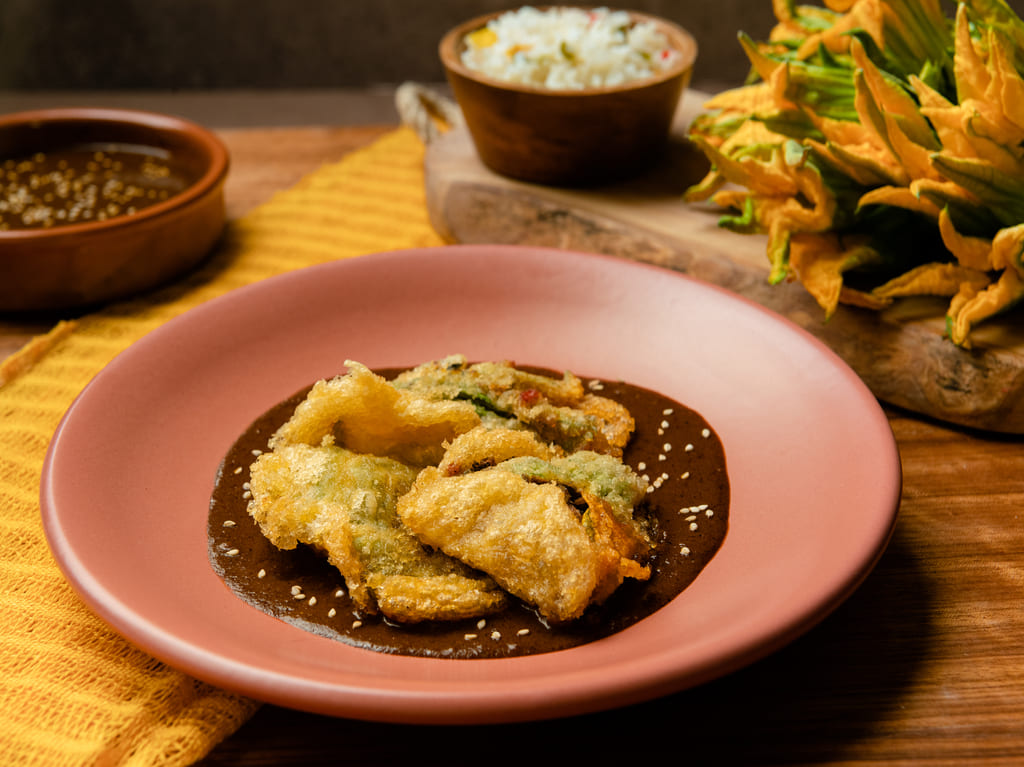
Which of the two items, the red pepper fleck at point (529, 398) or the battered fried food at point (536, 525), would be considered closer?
the battered fried food at point (536, 525)

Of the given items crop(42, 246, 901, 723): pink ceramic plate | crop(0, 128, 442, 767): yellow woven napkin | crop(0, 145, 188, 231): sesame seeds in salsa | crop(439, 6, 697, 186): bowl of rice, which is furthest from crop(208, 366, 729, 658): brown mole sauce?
crop(0, 145, 188, 231): sesame seeds in salsa

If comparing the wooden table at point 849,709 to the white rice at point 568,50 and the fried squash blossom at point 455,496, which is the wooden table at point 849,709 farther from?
the white rice at point 568,50

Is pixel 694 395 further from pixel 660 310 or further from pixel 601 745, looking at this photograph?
pixel 601 745

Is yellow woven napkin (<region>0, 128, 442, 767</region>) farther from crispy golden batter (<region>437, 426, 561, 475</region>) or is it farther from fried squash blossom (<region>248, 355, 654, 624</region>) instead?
crispy golden batter (<region>437, 426, 561, 475</region>)

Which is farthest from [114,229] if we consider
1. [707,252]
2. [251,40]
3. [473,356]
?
[251,40]

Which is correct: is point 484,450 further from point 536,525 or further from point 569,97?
point 569,97

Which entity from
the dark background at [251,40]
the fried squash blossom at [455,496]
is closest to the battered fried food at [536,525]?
the fried squash blossom at [455,496]
